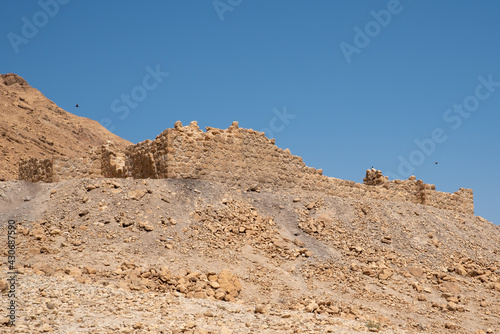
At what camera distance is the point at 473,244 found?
18.4 meters

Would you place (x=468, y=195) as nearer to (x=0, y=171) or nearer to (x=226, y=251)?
(x=226, y=251)

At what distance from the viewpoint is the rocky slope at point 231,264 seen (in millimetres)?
9930

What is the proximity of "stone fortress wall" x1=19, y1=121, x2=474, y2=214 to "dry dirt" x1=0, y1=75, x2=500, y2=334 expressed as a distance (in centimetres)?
51

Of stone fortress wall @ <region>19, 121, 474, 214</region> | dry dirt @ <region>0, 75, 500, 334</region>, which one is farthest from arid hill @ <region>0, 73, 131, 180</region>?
dry dirt @ <region>0, 75, 500, 334</region>

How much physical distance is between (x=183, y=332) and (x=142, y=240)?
4.55m

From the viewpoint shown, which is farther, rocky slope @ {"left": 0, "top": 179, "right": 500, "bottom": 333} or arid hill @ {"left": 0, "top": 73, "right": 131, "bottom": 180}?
arid hill @ {"left": 0, "top": 73, "right": 131, "bottom": 180}

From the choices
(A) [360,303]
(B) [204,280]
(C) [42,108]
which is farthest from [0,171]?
(A) [360,303]

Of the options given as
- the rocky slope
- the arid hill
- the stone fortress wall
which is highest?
the arid hill

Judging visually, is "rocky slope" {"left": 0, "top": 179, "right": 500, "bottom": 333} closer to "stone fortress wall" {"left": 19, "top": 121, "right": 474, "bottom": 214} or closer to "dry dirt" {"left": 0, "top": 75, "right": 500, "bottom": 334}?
"dry dirt" {"left": 0, "top": 75, "right": 500, "bottom": 334}

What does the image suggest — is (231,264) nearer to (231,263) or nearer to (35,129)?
(231,263)

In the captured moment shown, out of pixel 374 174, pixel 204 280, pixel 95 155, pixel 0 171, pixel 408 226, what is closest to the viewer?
pixel 204 280

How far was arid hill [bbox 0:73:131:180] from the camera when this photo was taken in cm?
3088

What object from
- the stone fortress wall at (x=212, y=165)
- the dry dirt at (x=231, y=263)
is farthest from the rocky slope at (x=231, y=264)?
the stone fortress wall at (x=212, y=165)

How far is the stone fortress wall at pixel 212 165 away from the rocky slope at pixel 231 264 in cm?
60
